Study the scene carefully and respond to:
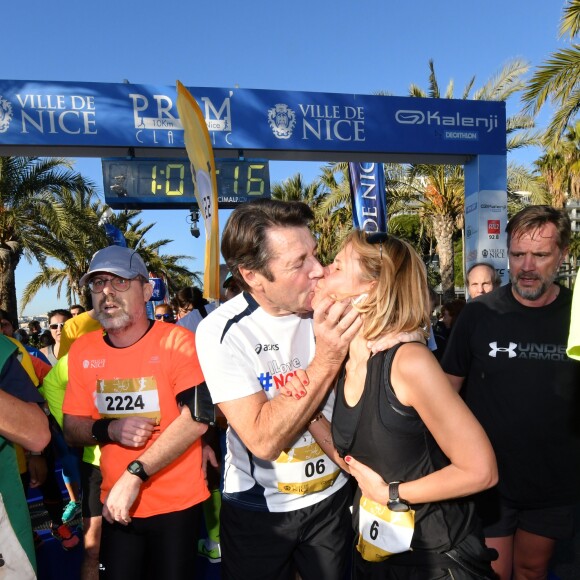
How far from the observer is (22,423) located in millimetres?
1752

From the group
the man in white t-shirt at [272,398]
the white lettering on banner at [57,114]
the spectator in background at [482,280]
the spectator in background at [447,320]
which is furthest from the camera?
the white lettering on banner at [57,114]

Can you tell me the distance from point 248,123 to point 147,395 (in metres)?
5.31

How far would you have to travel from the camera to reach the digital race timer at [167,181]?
680 centimetres

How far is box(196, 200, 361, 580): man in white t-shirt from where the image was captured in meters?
1.98

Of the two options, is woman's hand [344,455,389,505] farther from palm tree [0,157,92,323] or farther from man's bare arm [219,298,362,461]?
palm tree [0,157,92,323]

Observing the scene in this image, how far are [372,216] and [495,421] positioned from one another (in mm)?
6206

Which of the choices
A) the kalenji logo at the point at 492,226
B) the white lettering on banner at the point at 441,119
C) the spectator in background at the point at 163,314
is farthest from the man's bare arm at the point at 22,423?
the spectator in background at the point at 163,314

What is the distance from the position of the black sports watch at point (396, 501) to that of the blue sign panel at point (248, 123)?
19.4 feet

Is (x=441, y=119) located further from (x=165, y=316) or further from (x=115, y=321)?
(x=115, y=321)

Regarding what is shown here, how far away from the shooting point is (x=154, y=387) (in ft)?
7.76

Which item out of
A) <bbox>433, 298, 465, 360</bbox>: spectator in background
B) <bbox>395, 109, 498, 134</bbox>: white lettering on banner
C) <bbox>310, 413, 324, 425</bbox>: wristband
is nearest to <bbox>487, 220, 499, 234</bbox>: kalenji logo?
<bbox>395, 109, 498, 134</bbox>: white lettering on banner

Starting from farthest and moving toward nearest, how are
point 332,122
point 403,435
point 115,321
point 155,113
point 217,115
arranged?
point 332,122, point 217,115, point 155,113, point 115,321, point 403,435

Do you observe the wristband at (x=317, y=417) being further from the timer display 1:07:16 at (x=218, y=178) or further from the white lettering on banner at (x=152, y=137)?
the white lettering on banner at (x=152, y=137)

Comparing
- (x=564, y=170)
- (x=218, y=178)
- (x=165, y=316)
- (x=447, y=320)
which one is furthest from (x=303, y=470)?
(x=564, y=170)
